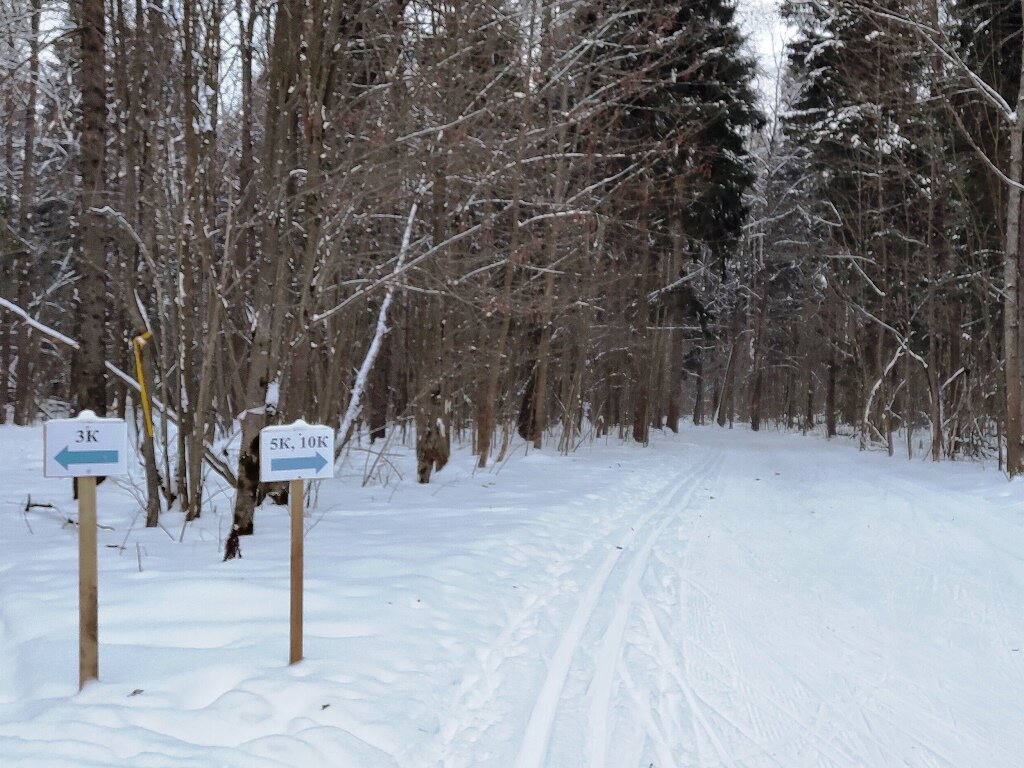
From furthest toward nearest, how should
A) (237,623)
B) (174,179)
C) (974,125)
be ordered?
1. (974,125)
2. (174,179)
3. (237,623)

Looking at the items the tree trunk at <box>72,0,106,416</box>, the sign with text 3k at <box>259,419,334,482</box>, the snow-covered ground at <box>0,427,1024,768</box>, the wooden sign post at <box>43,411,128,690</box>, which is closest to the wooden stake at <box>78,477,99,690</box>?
the wooden sign post at <box>43,411,128,690</box>

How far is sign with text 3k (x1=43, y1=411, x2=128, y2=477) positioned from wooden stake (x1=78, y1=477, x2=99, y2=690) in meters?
0.09

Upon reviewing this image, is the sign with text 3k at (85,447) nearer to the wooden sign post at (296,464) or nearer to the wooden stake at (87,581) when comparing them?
the wooden stake at (87,581)

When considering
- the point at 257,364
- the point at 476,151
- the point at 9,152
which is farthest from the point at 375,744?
the point at 9,152

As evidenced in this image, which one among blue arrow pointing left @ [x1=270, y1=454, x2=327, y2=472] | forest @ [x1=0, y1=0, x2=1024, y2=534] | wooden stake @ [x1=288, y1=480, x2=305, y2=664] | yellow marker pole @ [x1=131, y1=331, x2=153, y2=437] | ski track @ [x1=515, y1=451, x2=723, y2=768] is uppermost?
forest @ [x1=0, y1=0, x2=1024, y2=534]

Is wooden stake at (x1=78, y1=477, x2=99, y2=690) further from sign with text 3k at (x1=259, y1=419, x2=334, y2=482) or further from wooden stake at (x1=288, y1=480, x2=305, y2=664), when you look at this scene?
wooden stake at (x1=288, y1=480, x2=305, y2=664)

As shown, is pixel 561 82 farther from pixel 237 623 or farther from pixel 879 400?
pixel 879 400

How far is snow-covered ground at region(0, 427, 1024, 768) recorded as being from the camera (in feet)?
11.8

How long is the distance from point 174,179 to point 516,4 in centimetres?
682

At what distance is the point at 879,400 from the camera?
2641 cm

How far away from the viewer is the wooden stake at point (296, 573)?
420 cm

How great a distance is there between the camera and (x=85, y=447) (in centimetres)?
352

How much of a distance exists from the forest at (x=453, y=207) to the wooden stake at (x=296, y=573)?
3.05 metres

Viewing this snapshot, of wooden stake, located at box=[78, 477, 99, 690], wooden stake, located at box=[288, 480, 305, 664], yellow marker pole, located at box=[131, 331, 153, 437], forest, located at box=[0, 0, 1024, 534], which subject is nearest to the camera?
wooden stake, located at box=[78, 477, 99, 690]
